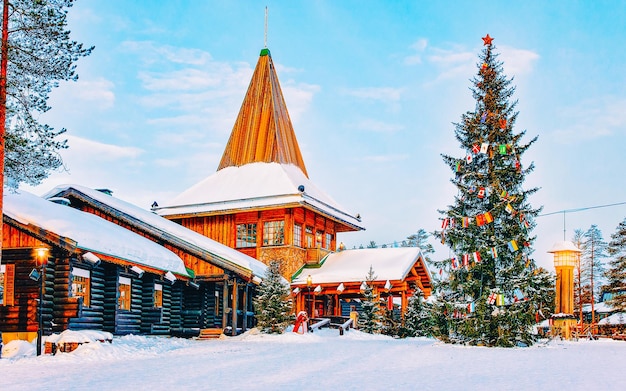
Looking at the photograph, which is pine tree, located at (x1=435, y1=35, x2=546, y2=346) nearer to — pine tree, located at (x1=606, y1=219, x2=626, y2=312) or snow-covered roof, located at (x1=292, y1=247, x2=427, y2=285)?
snow-covered roof, located at (x1=292, y1=247, x2=427, y2=285)

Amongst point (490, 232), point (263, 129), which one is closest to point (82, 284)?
point (490, 232)

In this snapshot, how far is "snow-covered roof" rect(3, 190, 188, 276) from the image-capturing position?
66.9 feet

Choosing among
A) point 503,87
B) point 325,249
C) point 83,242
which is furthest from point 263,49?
point 83,242

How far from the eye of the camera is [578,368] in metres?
15.6

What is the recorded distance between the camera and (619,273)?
4106 centimetres

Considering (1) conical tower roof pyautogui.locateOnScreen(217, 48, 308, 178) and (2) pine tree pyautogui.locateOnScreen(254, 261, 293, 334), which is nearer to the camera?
(2) pine tree pyautogui.locateOnScreen(254, 261, 293, 334)

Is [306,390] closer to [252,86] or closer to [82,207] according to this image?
[82,207]

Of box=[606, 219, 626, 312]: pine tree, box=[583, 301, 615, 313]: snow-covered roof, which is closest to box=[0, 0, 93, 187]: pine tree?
box=[606, 219, 626, 312]: pine tree

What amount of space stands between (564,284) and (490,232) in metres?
8.49

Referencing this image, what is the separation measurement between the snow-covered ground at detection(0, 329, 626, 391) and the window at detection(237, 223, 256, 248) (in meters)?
13.1

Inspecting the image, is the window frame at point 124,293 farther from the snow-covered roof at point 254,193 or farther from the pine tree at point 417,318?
the pine tree at point 417,318

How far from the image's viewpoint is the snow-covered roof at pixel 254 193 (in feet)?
115

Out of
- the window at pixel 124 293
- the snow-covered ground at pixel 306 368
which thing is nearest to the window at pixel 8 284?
the snow-covered ground at pixel 306 368

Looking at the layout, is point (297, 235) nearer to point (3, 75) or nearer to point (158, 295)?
point (158, 295)
